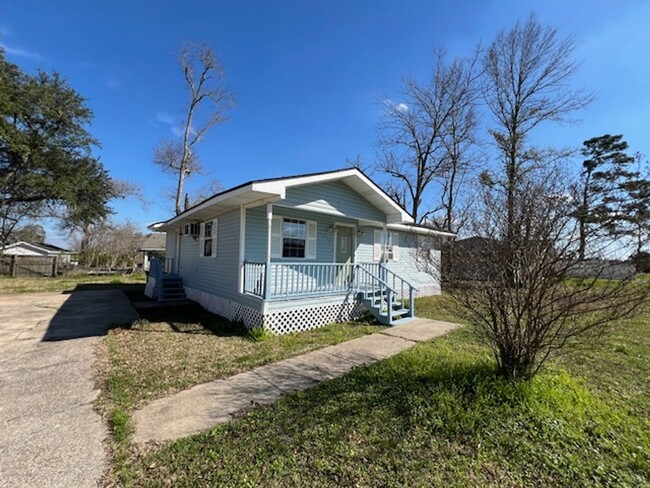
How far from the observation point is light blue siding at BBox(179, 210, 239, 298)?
8.28 metres

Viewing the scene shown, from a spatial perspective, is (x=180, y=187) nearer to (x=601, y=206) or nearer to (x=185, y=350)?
(x=185, y=350)

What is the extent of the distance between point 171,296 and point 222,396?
30.4 ft

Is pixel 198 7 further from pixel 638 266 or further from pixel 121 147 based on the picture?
pixel 638 266

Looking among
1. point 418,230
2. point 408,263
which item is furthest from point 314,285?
point 418,230

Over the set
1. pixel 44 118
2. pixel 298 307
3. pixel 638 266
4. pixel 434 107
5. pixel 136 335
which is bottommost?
pixel 136 335

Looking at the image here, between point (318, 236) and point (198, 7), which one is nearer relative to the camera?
point (318, 236)

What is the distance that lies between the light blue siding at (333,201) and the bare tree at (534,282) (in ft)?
16.1

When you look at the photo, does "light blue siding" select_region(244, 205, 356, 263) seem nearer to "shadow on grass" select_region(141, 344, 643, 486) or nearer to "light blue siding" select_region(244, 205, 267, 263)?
"light blue siding" select_region(244, 205, 267, 263)

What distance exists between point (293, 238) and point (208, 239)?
10.3ft

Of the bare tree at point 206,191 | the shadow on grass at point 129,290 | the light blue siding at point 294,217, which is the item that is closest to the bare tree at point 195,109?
the bare tree at point 206,191

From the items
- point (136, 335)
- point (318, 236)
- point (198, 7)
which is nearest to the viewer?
point (136, 335)

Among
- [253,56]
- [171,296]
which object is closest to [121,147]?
[253,56]

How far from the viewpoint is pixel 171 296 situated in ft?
38.8

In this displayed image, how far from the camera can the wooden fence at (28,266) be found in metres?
22.5
